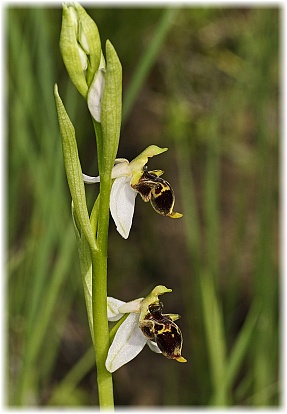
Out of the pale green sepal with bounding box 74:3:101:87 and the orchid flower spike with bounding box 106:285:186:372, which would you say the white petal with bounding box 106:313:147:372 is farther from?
the pale green sepal with bounding box 74:3:101:87

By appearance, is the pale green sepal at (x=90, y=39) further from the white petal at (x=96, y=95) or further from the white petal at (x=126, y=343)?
the white petal at (x=126, y=343)

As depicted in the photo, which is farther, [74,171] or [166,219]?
[166,219]

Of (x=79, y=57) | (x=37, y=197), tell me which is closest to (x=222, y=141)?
(x=37, y=197)

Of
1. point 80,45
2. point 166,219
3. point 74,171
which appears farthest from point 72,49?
point 166,219

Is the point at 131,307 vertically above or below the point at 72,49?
below

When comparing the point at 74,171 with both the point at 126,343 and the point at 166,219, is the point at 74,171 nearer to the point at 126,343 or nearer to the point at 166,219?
the point at 126,343

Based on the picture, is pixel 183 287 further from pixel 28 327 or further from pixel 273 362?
pixel 28 327

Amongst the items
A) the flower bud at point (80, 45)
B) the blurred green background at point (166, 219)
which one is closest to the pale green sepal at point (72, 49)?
the flower bud at point (80, 45)
